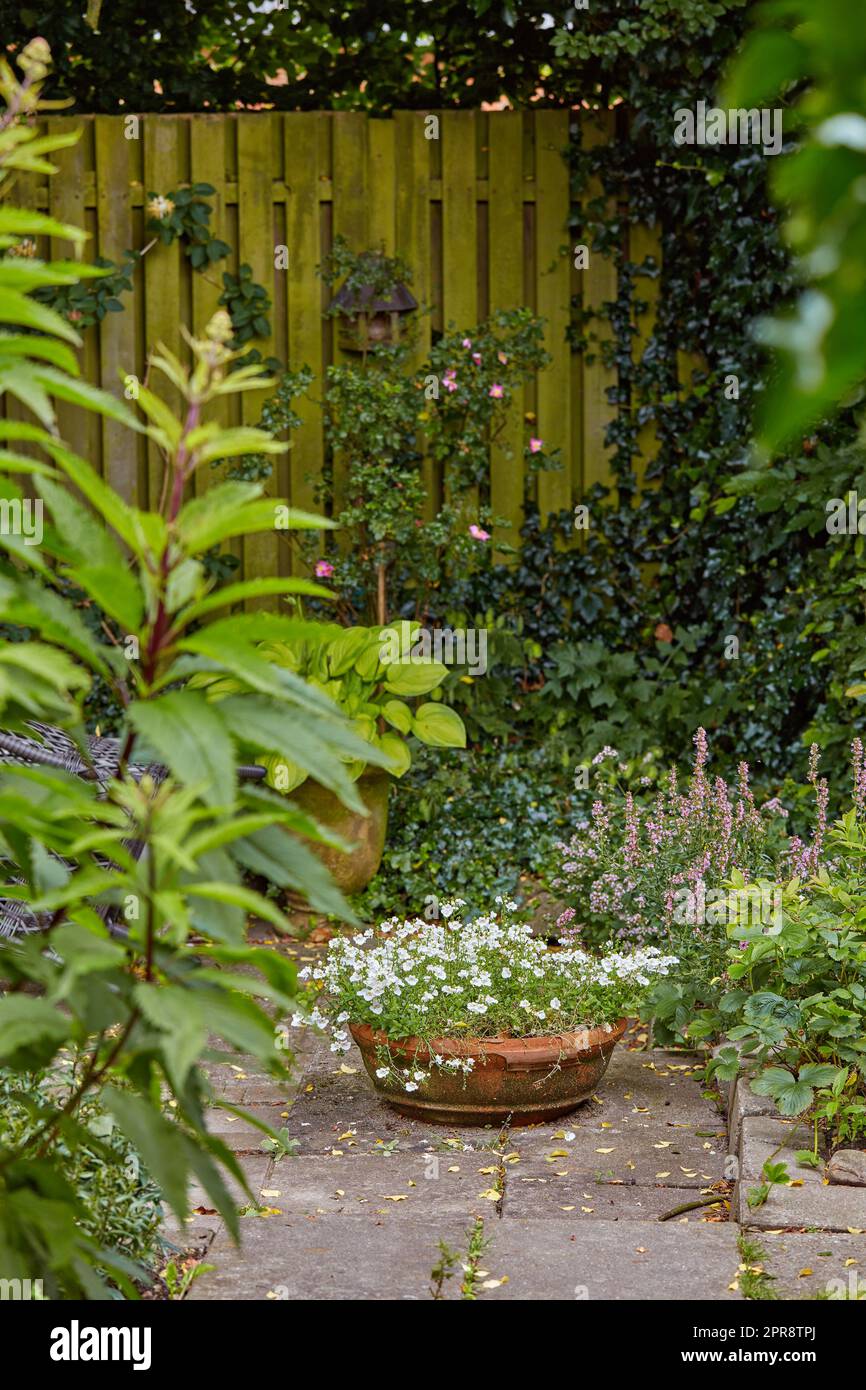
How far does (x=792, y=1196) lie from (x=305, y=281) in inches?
168

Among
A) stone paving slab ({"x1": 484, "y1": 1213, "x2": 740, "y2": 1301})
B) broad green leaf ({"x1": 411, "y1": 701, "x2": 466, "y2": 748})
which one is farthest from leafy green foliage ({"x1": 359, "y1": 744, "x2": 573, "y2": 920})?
stone paving slab ({"x1": 484, "y1": 1213, "x2": 740, "y2": 1301})

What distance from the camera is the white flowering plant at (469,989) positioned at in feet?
10.8

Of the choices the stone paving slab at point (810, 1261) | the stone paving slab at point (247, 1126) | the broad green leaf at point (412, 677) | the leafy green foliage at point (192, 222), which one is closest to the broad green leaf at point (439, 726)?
the broad green leaf at point (412, 677)

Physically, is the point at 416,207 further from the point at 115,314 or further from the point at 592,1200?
the point at 592,1200

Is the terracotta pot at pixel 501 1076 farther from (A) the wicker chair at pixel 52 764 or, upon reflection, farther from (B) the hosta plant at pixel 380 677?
(B) the hosta plant at pixel 380 677

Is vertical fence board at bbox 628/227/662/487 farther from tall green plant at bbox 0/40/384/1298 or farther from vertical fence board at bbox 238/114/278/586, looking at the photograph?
tall green plant at bbox 0/40/384/1298

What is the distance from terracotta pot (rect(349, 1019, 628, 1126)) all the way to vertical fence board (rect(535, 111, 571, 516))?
2.99m

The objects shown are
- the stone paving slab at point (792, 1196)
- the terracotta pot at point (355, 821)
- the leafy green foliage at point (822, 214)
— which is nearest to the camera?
the leafy green foliage at point (822, 214)

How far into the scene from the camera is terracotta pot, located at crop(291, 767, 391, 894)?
16.2ft

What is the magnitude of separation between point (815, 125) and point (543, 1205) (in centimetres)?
251

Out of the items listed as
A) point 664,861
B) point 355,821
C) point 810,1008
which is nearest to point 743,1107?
point 810,1008

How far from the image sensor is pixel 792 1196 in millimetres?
2658
